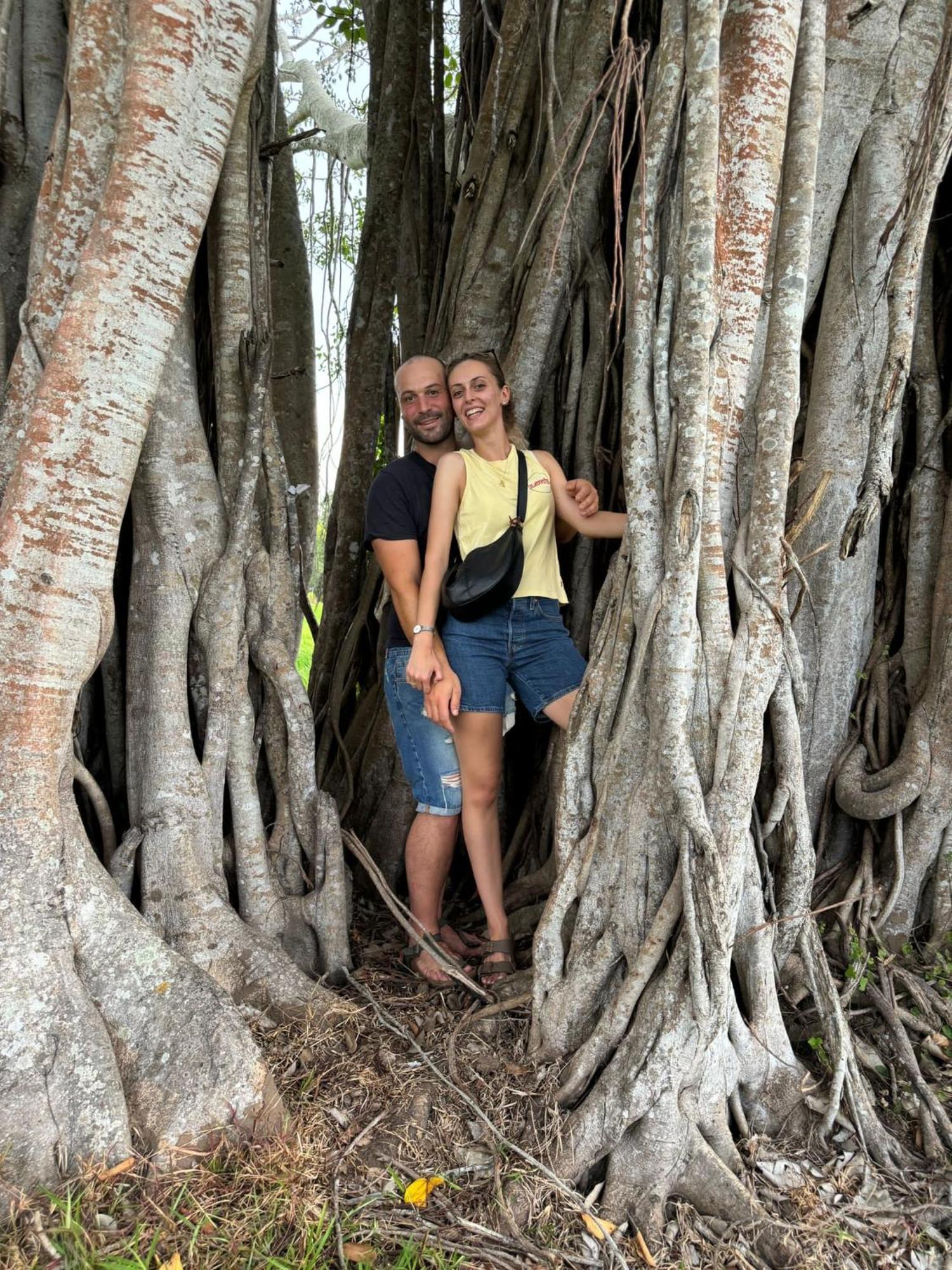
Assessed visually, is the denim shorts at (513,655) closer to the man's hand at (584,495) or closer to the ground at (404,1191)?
the man's hand at (584,495)

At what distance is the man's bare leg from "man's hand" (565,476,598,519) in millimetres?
958

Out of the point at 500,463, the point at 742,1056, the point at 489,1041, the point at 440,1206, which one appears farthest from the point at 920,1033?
the point at 500,463

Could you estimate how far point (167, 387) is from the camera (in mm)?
2432

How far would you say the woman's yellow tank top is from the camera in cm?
247

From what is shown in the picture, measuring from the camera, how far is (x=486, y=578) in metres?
2.41

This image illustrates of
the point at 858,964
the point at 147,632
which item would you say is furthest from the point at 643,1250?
the point at 147,632

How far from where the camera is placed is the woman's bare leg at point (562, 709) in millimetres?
2514

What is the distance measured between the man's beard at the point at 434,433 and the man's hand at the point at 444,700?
2.33 feet

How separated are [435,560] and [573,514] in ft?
1.47

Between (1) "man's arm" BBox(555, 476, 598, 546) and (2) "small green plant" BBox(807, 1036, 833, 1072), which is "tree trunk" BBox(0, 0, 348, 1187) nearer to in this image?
(1) "man's arm" BBox(555, 476, 598, 546)

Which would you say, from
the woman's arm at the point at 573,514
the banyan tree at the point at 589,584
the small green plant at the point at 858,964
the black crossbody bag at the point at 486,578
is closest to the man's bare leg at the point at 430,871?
the banyan tree at the point at 589,584

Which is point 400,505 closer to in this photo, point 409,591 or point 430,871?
point 409,591

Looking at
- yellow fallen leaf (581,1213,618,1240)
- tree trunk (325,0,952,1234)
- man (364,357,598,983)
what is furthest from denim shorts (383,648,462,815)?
yellow fallen leaf (581,1213,618,1240)

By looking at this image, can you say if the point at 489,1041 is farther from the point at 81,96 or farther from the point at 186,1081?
the point at 81,96
